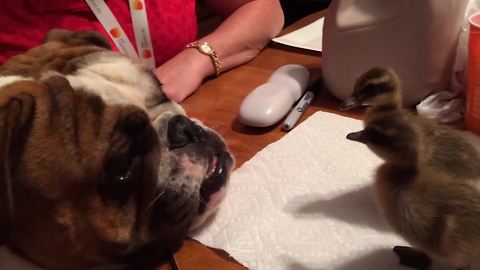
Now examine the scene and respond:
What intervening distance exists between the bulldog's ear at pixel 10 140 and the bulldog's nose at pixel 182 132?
0.72 feet

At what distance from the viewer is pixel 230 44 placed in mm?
1347

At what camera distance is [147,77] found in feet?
2.94

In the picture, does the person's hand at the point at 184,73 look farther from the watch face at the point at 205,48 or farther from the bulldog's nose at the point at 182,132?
the bulldog's nose at the point at 182,132

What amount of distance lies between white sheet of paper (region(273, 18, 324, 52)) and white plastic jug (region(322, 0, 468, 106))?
25 cm

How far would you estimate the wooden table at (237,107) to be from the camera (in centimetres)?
77

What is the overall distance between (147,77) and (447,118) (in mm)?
517

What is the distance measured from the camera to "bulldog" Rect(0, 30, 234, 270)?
66 cm

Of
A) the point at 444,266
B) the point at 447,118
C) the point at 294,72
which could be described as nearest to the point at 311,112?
the point at 294,72

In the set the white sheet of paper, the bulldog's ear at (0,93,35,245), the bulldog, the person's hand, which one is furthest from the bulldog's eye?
the white sheet of paper

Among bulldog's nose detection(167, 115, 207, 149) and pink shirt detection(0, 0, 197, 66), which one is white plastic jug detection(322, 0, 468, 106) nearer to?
bulldog's nose detection(167, 115, 207, 149)

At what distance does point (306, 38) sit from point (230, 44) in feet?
0.60

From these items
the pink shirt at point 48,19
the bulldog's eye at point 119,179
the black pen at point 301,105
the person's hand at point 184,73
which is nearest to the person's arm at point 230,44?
the person's hand at point 184,73

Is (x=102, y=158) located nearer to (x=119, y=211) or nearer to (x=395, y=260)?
(x=119, y=211)

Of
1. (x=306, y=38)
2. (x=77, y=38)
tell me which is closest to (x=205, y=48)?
(x=306, y=38)
